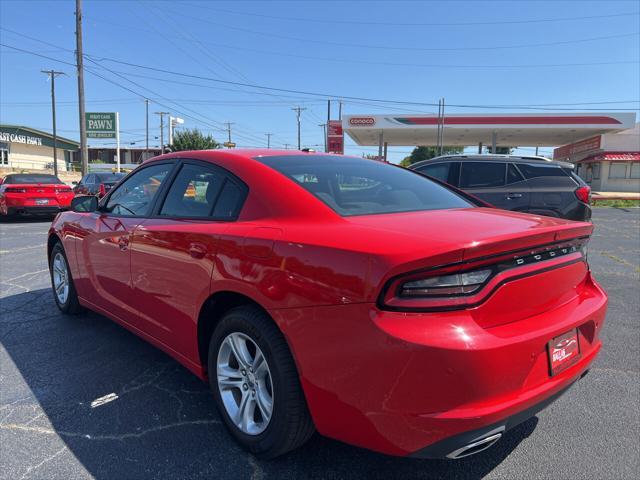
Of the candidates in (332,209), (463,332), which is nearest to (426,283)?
(463,332)

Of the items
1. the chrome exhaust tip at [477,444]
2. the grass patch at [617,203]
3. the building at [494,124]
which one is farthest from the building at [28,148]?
the chrome exhaust tip at [477,444]

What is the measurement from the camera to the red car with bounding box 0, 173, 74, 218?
12.7 metres

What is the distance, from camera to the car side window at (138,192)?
335 centimetres

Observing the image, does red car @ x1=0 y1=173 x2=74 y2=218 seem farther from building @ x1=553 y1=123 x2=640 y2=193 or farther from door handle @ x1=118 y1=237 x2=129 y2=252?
building @ x1=553 y1=123 x2=640 y2=193

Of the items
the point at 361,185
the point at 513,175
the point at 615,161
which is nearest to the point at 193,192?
the point at 361,185

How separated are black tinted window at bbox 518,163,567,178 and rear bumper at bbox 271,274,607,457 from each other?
666cm

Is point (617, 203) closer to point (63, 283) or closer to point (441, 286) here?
point (63, 283)

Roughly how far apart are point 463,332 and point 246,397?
1.23m

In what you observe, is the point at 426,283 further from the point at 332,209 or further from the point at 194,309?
the point at 194,309

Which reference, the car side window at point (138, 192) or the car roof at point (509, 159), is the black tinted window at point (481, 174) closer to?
the car roof at point (509, 159)

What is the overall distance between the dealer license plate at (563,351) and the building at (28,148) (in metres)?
64.1

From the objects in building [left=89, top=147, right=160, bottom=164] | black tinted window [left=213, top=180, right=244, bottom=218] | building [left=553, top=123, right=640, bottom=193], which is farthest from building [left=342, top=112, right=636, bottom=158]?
building [left=89, top=147, right=160, bottom=164]

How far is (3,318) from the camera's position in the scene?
4539mm

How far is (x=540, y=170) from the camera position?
315 inches
